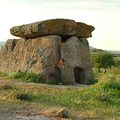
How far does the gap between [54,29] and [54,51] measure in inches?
52.4

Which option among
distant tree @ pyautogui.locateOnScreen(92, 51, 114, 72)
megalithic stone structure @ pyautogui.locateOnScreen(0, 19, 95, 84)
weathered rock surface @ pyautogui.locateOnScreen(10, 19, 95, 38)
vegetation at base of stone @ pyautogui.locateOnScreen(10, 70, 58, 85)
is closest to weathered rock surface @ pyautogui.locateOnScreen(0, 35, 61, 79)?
megalithic stone structure @ pyautogui.locateOnScreen(0, 19, 95, 84)

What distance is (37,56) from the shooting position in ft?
84.6

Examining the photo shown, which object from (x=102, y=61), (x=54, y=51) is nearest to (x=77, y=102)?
(x=54, y=51)

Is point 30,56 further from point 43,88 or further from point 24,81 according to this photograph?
point 43,88

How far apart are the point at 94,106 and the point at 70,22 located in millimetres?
11678

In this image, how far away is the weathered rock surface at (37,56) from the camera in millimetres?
25375

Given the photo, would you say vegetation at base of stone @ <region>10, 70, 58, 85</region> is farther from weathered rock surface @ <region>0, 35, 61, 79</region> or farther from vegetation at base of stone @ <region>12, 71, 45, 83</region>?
weathered rock surface @ <region>0, 35, 61, 79</region>

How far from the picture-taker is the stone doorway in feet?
89.9

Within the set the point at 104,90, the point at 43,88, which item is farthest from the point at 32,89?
the point at 104,90

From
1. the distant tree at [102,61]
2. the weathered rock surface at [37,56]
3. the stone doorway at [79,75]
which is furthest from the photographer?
the distant tree at [102,61]

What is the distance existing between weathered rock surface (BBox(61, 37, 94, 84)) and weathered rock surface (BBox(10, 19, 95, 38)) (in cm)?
47

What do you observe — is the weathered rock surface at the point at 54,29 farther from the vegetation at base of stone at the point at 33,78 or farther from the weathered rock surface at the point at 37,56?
the vegetation at base of stone at the point at 33,78

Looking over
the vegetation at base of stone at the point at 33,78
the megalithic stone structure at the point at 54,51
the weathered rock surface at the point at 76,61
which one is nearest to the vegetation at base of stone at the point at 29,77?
the vegetation at base of stone at the point at 33,78

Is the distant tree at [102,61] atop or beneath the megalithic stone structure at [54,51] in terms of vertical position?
beneath
